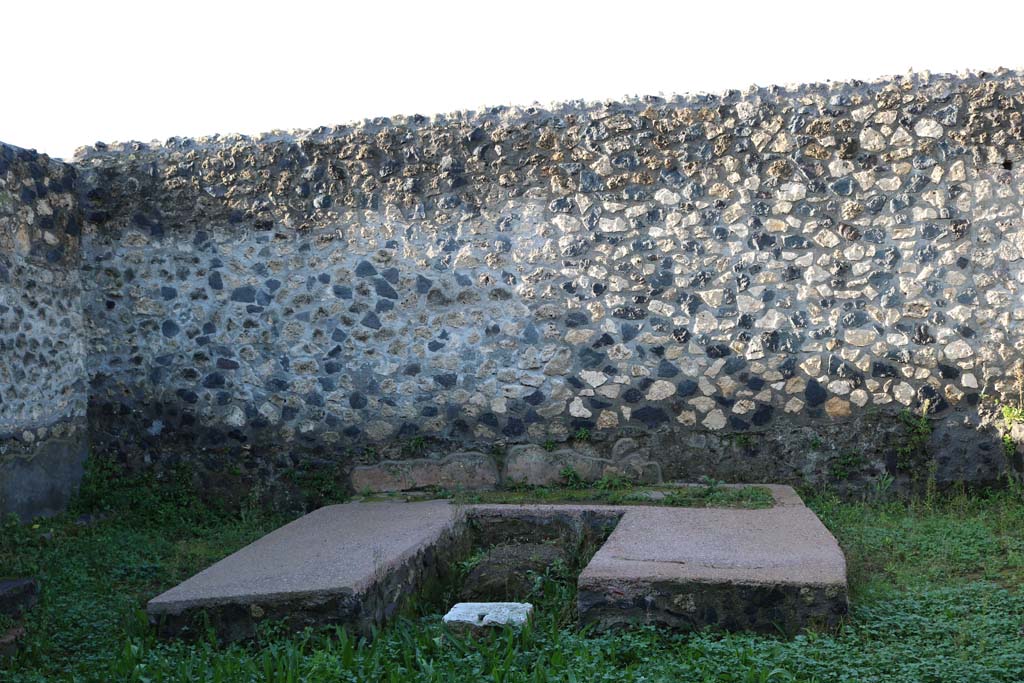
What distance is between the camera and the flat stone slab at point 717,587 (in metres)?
3.92

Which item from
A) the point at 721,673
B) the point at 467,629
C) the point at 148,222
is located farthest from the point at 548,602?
the point at 148,222

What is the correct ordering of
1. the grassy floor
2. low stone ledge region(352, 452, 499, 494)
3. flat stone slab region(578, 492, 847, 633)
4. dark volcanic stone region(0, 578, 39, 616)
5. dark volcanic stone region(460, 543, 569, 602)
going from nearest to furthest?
the grassy floor < flat stone slab region(578, 492, 847, 633) < dark volcanic stone region(0, 578, 39, 616) < dark volcanic stone region(460, 543, 569, 602) < low stone ledge region(352, 452, 499, 494)

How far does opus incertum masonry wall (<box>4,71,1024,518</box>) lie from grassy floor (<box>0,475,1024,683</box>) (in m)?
1.08

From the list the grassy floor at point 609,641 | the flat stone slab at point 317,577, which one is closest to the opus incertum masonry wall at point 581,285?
the grassy floor at point 609,641

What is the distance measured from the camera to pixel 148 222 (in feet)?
23.0

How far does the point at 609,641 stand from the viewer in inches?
153

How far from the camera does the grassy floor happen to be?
11.4 ft

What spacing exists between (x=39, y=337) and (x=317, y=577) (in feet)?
10.5

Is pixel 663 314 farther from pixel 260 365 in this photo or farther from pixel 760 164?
pixel 260 365

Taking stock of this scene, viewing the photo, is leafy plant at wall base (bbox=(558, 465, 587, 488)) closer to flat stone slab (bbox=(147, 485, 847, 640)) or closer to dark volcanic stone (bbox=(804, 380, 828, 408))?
flat stone slab (bbox=(147, 485, 847, 640))

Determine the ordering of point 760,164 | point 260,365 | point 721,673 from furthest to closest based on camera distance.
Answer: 1. point 260,365
2. point 760,164
3. point 721,673

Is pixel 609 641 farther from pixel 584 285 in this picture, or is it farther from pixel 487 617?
pixel 584 285

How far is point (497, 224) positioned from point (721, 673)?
3.85 metres

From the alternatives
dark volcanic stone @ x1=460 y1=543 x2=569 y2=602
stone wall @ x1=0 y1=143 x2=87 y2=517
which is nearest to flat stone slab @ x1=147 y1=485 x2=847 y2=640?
dark volcanic stone @ x1=460 y1=543 x2=569 y2=602
